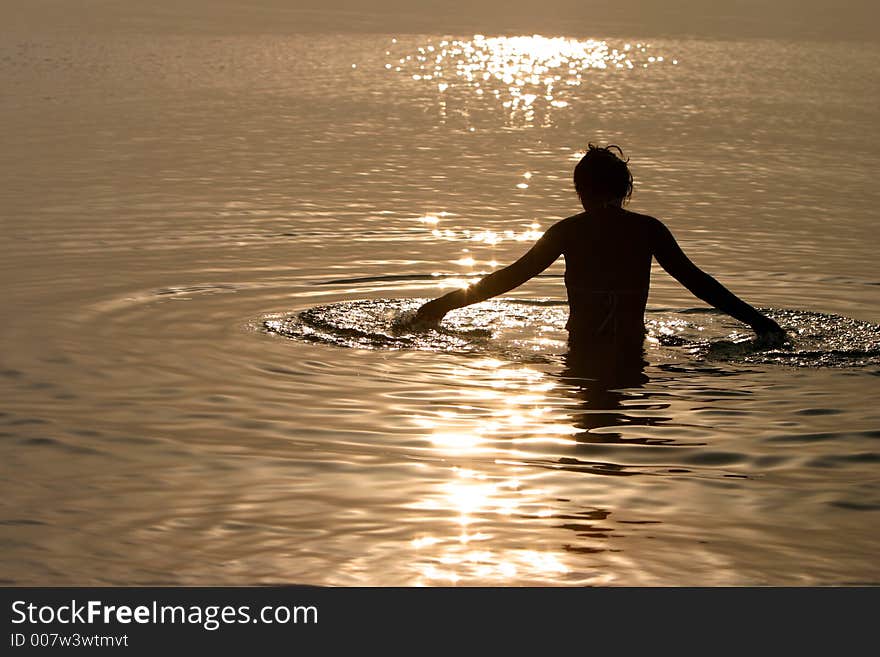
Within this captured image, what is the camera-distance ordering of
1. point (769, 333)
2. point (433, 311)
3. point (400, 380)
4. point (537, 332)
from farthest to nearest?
point (537, 332) < point (433, 311) < point (769, 333) < point (400, 380)

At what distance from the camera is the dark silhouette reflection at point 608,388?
847 cm

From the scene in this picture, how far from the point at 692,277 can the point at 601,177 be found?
94 cm

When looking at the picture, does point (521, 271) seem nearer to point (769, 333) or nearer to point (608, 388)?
point (608, 388)

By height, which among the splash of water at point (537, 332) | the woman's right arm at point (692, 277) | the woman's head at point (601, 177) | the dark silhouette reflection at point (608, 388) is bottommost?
the dark silhouette reflection at point (608, 388)

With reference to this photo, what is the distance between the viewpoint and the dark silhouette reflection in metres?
8.47

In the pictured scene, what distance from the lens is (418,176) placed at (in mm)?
20953

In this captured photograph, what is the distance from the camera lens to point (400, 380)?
31.2ft

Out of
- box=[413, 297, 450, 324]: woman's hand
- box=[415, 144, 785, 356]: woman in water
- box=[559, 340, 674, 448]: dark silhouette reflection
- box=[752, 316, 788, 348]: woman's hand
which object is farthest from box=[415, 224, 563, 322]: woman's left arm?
box=[752, 316, 788, 348]: woman's hand

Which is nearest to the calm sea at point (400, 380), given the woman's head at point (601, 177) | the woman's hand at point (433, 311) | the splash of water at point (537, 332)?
the splash of water at point (537, 332)

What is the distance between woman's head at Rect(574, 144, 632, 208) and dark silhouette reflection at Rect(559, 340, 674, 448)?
100cm

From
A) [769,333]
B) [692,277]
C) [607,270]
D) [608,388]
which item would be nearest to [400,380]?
[608,388]

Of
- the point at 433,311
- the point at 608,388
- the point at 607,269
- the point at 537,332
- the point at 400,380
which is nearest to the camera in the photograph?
the point at 608,388

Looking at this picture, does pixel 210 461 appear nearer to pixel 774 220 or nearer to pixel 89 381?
pixel 89 381

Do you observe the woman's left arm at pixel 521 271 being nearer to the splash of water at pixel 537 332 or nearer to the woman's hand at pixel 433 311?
the woman's hand at pixel 433 311
